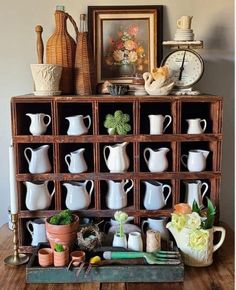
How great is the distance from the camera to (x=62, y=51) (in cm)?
143

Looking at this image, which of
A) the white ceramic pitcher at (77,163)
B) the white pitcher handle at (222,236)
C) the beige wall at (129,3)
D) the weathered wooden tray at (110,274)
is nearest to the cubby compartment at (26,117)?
the white ceramic pitcher at (77,163)

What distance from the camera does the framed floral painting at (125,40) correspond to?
1611 millimetres

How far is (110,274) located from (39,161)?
0.44 metres

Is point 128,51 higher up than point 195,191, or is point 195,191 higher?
point 128,51

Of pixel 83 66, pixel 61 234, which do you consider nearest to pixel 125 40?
pixel 83 66

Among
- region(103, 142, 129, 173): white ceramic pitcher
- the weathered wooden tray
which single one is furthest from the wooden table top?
region(103, 142, 129, 173): white ceramic pitcher

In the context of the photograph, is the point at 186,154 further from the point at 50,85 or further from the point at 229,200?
the point at 50,85

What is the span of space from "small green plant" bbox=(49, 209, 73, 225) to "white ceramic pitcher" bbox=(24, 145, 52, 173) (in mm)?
170

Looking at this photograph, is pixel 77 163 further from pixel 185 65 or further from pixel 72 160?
pixel 185 65

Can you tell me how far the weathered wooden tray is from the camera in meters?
1.17

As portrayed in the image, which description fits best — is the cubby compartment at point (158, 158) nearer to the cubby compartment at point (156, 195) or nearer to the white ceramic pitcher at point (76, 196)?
the cubby compartment at point (156, 195)

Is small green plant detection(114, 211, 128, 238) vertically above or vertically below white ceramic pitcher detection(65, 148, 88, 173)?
below

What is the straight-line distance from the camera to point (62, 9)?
58.7 inches

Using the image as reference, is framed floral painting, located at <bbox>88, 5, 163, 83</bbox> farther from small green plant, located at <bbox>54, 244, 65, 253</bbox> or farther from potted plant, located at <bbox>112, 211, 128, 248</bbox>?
small green plant, located at <bbox>54, 244, 65, 253</bbox>
